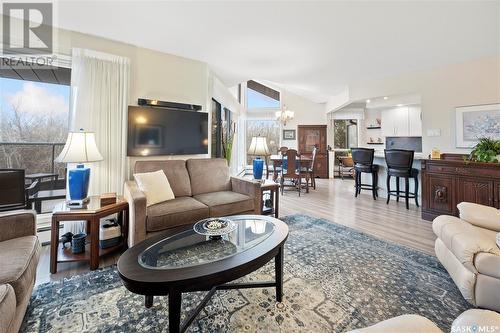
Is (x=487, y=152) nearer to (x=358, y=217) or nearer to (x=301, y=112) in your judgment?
(x=358, y=217)

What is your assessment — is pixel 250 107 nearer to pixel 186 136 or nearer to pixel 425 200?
pixel 186 136

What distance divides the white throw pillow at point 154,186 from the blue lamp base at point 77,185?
52cm

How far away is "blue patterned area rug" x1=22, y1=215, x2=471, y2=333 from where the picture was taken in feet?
4.98

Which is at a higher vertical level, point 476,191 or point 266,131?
point 266,131

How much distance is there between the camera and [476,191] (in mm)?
3195

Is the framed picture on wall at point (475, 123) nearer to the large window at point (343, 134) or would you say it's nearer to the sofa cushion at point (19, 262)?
the large window at point (343, 134)

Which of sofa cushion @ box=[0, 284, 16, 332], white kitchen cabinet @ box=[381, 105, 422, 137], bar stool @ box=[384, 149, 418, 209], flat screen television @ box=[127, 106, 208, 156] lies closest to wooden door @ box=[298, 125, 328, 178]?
white kitchen cabinet @ box=[381, 105, 422, 137]

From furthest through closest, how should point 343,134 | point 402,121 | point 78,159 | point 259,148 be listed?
point 343,134 < point 402,121 < point 259,148 < point 78,159

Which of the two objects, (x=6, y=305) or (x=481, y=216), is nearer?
(x=6, y=305)

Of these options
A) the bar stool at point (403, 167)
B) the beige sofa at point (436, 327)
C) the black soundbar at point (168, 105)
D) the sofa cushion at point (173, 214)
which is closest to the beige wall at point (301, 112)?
the bar stool at point (403, 167)

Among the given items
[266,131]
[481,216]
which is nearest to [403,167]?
[481,216]

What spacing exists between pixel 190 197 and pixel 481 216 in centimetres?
309

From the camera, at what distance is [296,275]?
2102 mm

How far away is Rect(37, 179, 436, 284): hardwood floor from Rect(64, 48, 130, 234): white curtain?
2.65 feet
